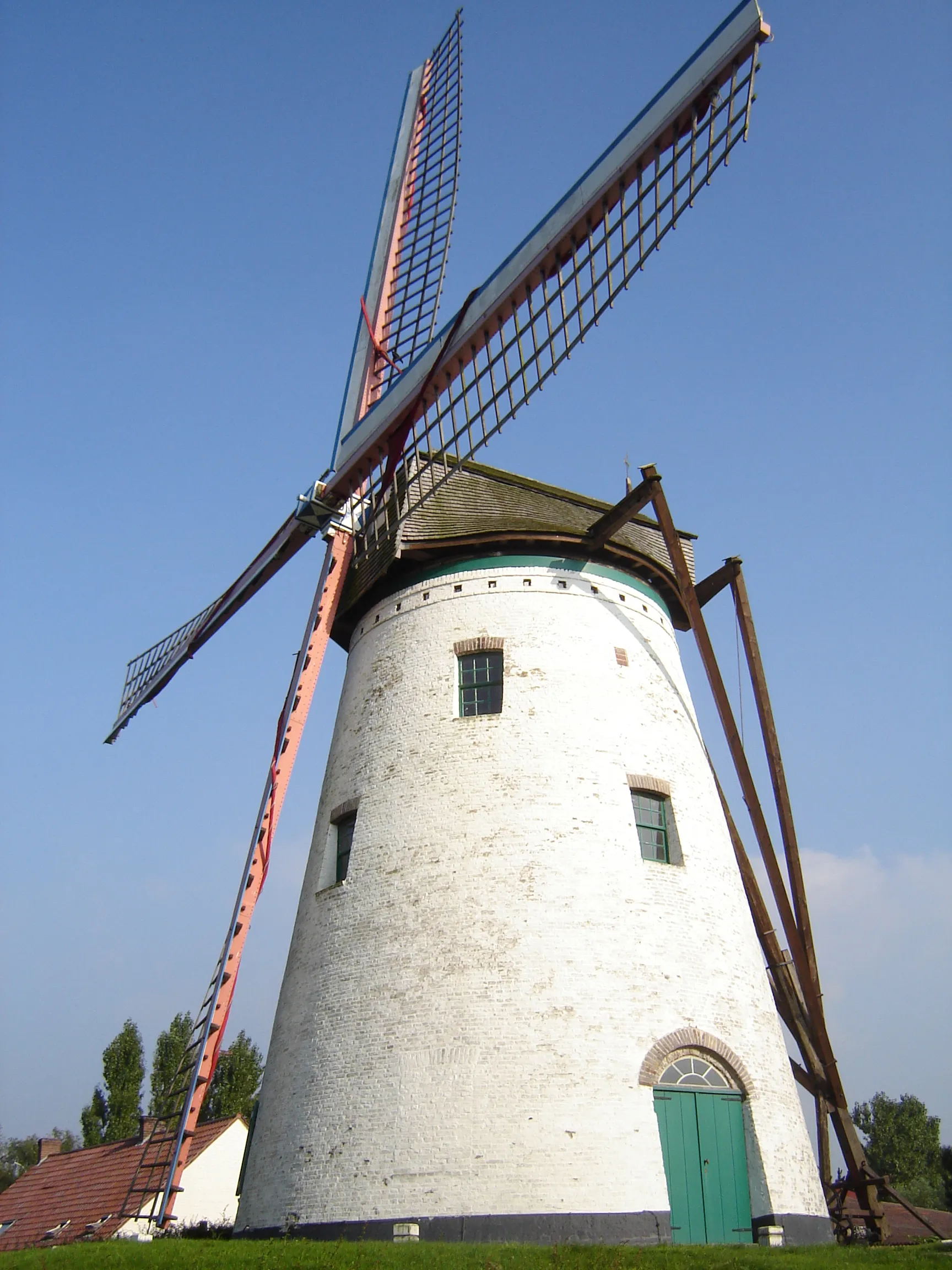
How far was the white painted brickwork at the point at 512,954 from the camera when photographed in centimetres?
1049

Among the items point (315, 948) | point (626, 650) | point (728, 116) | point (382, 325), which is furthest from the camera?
point (382, 325)

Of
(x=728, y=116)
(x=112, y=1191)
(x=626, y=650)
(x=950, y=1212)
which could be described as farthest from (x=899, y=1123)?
(x=728, y=116)

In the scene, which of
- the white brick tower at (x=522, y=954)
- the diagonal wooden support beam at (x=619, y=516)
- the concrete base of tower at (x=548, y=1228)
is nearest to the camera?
the concrete base of tower at (x=548, y=1228)

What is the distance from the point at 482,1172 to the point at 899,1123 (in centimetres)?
4832

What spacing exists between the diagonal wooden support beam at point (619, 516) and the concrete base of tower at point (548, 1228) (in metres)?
8.20

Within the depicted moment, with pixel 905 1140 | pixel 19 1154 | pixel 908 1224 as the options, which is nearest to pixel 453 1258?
pixel 908 1224

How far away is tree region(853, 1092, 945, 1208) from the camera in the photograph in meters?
48.3

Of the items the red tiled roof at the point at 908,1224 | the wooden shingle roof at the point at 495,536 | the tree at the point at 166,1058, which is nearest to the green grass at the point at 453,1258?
the red tiled roof at the point at 908,1224

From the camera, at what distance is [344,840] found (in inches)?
542

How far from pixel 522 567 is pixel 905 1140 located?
47.3m

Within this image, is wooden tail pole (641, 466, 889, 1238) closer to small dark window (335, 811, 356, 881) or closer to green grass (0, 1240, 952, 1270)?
green grass (0, 1240, 952, 1270)

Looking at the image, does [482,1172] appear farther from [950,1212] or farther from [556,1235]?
[950,1212]

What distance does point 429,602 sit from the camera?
1460cm

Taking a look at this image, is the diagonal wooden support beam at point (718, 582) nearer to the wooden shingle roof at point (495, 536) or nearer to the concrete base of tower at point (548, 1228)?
the wooden shingle roof at point (495, 536)
